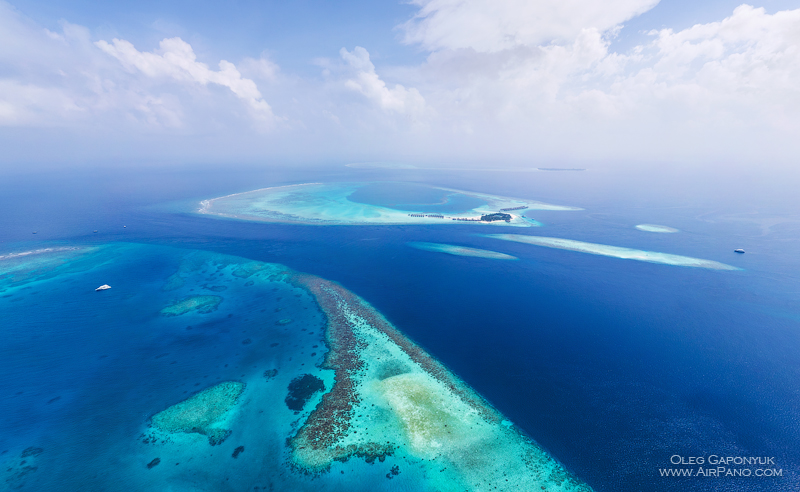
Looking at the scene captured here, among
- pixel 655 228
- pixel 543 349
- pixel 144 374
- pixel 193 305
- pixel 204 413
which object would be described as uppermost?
pixel 655 228

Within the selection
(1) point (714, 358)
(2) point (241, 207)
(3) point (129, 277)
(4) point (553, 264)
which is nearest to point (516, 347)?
(1) point (714, 358)

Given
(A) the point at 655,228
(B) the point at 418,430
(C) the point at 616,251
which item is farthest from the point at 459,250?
(A) the point at 655,228

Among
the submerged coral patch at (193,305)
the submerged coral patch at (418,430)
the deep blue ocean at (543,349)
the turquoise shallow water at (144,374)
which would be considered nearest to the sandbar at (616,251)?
the deep blue ocean at (543,349)

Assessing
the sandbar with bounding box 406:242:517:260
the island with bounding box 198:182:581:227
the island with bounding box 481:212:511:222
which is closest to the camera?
the sandbar with bounding box 406:242:517:260

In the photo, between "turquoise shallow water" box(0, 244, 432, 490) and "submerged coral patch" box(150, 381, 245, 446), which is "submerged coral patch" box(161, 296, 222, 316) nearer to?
"turquoise shallow water" box(0, 244, 432, 490)

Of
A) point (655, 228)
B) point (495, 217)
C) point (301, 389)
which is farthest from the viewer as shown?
point (495, 217)

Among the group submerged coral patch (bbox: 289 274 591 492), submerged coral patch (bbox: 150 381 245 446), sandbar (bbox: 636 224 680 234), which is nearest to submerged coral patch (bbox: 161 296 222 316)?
submerged coral patch (bbox: 150 381 245 446)

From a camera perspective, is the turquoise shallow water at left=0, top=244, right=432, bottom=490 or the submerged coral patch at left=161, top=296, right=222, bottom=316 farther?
the submerged coral patch at left=161, top=296, right=222, bottom=316

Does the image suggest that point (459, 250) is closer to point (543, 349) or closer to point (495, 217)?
point (495, 217)

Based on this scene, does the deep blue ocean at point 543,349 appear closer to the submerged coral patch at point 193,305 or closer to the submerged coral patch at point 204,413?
the submerged coral patch at point 204,413
